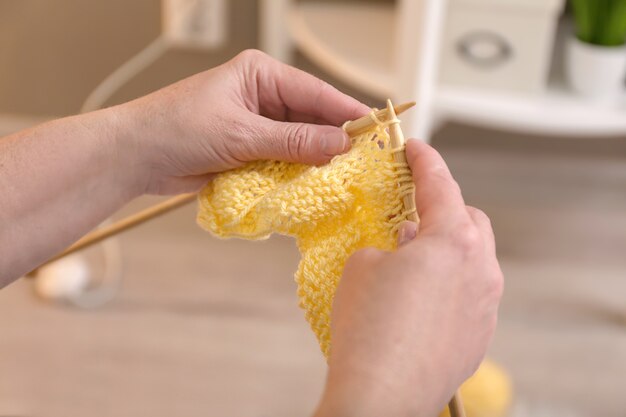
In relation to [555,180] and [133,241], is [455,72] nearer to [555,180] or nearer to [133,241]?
[555,180]

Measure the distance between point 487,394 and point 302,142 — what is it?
575 millimetres

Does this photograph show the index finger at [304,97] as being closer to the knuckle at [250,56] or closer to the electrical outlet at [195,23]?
the knuckle at [250,56]

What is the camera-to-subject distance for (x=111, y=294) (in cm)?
132

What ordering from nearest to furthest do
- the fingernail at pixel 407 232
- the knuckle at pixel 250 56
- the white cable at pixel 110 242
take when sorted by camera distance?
the fingernail at pixel 407 232, the knuckle at pixel 250 56, the white cable at pixel 110 242

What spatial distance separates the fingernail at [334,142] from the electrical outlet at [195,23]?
3.14 ft

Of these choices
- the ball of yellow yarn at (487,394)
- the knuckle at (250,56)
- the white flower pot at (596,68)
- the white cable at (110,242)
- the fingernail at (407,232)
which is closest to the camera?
the fingernail at (407,232)

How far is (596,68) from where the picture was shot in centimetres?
116

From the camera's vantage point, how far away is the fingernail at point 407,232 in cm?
54

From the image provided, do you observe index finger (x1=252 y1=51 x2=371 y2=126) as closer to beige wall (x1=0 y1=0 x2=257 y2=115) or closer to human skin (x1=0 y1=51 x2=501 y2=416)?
human skin (x1=0 y1=51 x2=501 y2=416)

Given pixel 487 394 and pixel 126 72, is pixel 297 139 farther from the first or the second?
pixel 126 72

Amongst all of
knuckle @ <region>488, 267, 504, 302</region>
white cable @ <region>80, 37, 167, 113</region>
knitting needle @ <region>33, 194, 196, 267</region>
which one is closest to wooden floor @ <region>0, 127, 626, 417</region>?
white cable @ <region>80, 37, 167, 113</region>

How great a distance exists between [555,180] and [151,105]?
111 centimetres

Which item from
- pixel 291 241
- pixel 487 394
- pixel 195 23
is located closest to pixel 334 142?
pixel 487 394

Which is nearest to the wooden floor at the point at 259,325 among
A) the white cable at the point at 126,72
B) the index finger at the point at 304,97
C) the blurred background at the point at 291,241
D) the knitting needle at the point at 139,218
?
the blurred background at the point at 291,241
